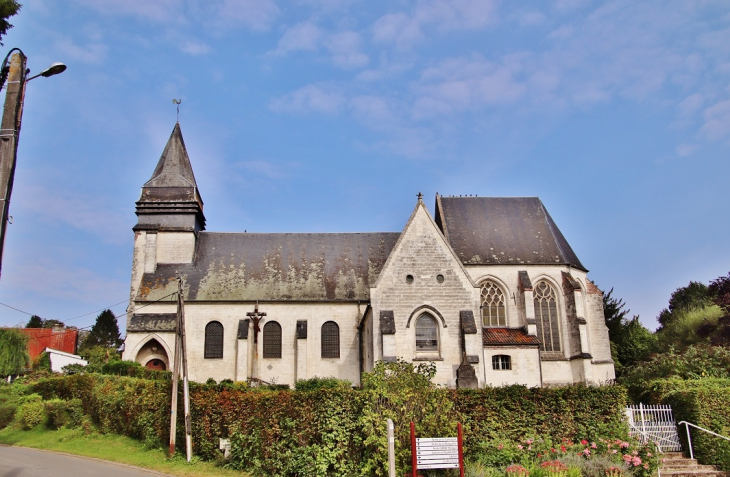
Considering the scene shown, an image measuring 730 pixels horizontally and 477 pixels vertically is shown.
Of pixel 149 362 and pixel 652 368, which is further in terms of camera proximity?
pixel 149 362

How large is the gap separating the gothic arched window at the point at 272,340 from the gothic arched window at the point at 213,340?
2330mm

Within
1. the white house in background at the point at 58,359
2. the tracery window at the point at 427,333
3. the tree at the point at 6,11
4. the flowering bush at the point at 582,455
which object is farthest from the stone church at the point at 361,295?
the tree at the point at 6,11

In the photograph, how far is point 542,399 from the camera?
15.6 meters

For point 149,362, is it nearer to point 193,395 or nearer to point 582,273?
point 193,395

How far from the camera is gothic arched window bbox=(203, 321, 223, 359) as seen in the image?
30641mm

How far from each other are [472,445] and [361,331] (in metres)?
16.1

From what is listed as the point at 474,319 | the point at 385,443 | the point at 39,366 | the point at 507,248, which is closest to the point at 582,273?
the point at 507,248

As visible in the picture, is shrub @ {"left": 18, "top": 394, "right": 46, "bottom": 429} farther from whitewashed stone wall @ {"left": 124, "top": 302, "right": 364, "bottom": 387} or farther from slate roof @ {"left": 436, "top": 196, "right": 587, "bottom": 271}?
slate roof @ {"left": 436, "top": 196, "right": 587, "bottom": 271}

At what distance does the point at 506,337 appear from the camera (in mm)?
28328

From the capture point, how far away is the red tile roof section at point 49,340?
1870 inches

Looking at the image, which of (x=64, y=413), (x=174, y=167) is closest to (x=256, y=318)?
(x=64, y=413)

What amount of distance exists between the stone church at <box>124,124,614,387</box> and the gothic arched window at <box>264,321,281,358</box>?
2.2 inches

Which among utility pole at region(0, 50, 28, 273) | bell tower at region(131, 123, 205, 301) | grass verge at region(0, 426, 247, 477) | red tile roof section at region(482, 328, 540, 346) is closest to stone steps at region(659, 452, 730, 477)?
red tile roof section at region(482, 328, 540, 346)

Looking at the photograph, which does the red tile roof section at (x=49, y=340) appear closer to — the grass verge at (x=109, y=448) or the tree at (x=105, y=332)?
the tree at (x=105, y=332)
